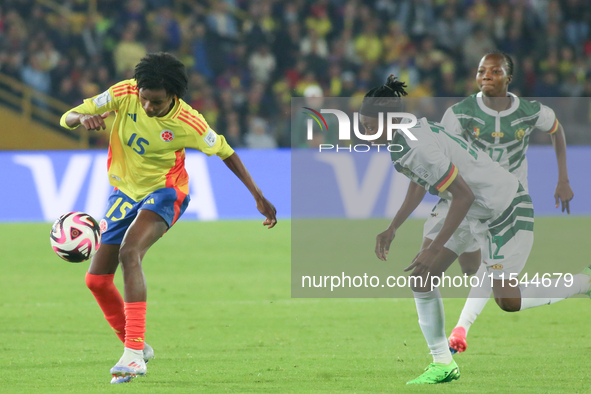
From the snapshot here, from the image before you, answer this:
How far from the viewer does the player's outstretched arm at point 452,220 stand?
459 centimetres

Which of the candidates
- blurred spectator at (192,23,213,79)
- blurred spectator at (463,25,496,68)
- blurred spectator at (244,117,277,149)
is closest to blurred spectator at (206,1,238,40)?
blurred spectator at (192,23,213,79)

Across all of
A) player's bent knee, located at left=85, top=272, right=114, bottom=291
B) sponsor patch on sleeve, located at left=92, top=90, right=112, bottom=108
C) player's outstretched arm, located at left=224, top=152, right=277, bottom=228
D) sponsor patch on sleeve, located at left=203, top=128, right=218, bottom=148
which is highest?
sponsor patch on sleeve, located at left=92, top=90, right=112, bottom=108

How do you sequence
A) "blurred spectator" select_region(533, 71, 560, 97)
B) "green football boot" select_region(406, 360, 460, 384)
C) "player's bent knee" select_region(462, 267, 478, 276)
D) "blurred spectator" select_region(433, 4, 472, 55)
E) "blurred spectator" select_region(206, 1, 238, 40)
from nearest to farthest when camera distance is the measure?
"green football boot" select_region(406, 360, 460, 384)
"player's bent knee" select_region(462, 267, 478, 276)
"blurred spectator" select_region(533, 71, 560, 97)
"blurred spectator" select_region(206, 1, 238, 40)
"blurred spectator" select_region(433, 4, 472, 55)

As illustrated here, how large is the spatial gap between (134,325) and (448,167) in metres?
2.15

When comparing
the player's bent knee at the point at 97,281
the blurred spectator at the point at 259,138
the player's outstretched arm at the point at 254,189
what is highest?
the player's outstretched arm at the point at 254,189

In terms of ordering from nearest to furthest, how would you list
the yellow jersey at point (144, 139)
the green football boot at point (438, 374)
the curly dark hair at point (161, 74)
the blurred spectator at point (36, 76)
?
the green football boot at point (438, 374) → the curly dark hair at point (161, 74) → the yellow jersey at point (144, 139) → the blurred spectator at point (36, 76)

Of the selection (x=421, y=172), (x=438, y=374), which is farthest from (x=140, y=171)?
(x=438, y=374)

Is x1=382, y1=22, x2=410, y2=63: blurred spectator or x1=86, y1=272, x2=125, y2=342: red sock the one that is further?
x1=382, y1=22, x2=410, y2=63: blurred spectator

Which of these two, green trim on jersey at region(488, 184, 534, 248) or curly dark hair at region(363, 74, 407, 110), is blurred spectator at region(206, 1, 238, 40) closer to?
green trim on jersey at region(488, 184, 534, 248)

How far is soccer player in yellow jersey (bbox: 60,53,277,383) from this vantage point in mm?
5156

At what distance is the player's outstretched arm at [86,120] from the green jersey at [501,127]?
261cm

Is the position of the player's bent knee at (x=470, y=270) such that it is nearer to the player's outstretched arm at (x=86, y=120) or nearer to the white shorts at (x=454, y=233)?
the white shorts at (x=454, y=233)

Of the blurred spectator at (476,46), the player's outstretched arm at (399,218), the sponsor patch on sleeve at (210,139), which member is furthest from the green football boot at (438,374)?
the blurred spectator at (476,46)

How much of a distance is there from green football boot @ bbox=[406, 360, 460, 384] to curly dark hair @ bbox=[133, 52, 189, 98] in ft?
7.69
